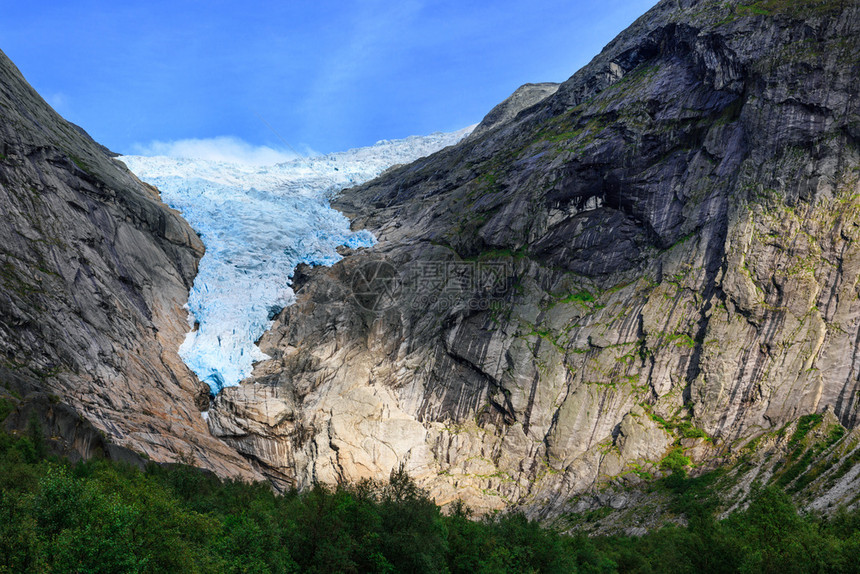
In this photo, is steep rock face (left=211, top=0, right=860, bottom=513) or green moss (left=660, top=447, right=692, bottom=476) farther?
steep rock face (left=211, top=0, right=860, bottom=513)

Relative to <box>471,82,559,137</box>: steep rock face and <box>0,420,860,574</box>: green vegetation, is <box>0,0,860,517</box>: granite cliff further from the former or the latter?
<box>471,82,559,137</box>: steep rock face

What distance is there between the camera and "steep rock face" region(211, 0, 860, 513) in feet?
187

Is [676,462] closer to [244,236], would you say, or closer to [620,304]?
[620,304]

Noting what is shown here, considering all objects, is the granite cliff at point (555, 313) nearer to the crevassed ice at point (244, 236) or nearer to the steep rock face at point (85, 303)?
the steep rock face at point (85, 303)

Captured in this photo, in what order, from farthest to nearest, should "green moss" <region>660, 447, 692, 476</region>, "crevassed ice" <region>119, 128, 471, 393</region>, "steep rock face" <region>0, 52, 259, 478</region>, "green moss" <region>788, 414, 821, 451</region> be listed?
"crevassed ice" <region>119, 128, 471, 393</region> → "green moss" <region>660, 447, 692, 476</region> → "steep rock face" <region>0, 52, 259, 478</region> → "green moss" <region>788, 414, 821, 451</region>

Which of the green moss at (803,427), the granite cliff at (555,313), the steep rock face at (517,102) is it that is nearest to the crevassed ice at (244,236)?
the granite cliff at (555,313)

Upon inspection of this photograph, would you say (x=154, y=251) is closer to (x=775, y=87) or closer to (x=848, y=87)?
(x=775, y=87)

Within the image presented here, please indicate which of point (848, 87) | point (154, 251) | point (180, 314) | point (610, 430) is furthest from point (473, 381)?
point (848, 87)

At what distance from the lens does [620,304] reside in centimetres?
6550

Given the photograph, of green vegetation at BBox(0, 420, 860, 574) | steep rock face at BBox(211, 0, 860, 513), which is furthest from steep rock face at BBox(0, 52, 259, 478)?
steep rock face at BBox(211, 0, 860, 513)

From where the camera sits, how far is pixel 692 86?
240 ft

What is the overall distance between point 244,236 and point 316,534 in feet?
194

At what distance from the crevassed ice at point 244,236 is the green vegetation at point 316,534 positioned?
2225 centimetres

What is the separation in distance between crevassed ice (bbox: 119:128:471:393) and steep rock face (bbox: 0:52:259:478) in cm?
328
